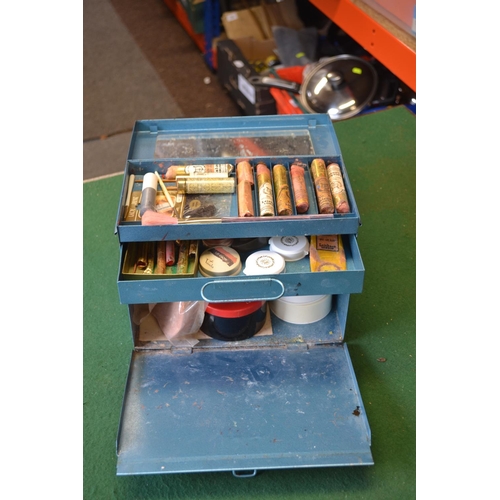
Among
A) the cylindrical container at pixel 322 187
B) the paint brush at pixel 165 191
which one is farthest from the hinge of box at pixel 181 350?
the cylindrical container at pixel 322 187

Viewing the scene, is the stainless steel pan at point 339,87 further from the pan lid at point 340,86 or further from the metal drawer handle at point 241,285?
the metal drawer handle at point 241,285

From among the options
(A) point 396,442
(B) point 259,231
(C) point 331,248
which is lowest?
(A) point 396,442

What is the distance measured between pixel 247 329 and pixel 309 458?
33 cm

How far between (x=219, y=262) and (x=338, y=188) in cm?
29

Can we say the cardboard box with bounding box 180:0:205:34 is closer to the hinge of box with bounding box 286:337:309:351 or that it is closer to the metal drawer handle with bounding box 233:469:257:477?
the hinge of box with bounding box 286:337:309:351

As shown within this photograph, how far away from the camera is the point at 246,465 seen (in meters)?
1.08

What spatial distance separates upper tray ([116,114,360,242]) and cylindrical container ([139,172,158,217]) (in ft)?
0.08

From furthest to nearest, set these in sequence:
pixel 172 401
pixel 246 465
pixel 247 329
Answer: pixel 247 329
pixel 172 401
pixel 246 465

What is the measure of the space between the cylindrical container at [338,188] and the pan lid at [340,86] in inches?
36.4

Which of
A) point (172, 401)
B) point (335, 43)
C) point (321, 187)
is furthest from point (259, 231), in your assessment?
point (335, 43)

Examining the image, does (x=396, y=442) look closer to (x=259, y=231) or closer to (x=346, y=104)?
(x=259, y=231)

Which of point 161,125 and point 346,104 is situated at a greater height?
point 161,125

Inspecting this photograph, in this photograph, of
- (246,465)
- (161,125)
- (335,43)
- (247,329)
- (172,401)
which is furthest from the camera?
(335,43)

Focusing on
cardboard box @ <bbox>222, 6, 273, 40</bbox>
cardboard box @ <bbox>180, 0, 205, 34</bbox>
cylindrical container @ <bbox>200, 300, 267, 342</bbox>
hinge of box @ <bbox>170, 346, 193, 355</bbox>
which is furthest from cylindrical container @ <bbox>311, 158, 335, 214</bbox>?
cardboard box @ <bbox>180, 0, 205, 34</bbox>
